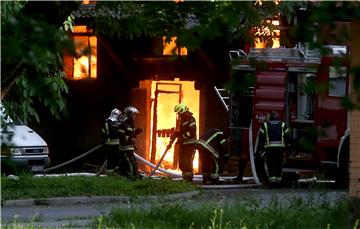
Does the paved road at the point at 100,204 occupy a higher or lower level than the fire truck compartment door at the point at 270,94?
lower

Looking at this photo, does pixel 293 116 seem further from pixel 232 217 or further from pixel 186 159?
pixel 232 217

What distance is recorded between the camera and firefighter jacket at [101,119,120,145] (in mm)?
17984

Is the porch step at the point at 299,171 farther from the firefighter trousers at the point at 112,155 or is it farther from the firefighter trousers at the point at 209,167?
the firefighter trousers at the point at 112,155

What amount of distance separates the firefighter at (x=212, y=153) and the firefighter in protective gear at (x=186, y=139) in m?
0.19

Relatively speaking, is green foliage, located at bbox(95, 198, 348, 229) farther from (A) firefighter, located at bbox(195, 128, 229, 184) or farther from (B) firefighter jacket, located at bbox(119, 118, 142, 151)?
(A) firefighter, located at bbox(195, 128, 229, 184)

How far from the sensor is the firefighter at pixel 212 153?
18578 millimetres

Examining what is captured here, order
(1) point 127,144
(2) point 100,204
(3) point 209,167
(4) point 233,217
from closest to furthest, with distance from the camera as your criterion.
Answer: (4) point 233,217 → (2) point 100,204 → (1) point 127,144 → (3) point 209,167

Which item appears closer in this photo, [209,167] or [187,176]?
[187,176]

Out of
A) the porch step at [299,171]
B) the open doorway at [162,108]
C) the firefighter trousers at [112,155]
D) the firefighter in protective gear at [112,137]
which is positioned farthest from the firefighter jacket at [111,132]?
the open doorway at [162,108]

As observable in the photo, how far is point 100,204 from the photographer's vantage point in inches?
565

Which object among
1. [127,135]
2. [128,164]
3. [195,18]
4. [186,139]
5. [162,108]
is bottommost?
[128,164]

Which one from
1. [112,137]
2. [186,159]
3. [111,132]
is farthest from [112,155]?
[186,159]

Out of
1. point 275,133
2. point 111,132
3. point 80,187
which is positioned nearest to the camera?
point 80,187

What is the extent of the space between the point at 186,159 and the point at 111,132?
1.69 m
